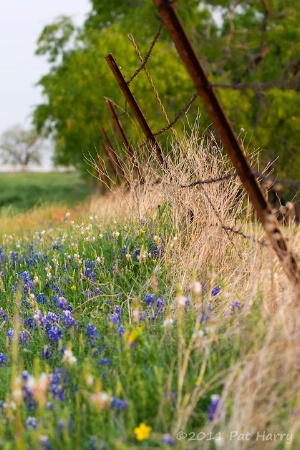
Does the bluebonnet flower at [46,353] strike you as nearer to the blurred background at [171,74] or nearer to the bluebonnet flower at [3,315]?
the bluebonnet flower at [3,315]

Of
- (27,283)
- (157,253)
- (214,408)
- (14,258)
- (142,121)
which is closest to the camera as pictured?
(214,408)

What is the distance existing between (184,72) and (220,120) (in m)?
17.8

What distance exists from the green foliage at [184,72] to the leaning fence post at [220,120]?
14.2 m

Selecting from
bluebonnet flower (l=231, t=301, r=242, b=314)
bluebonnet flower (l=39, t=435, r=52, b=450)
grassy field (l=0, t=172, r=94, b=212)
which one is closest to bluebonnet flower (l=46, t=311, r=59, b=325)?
bluebonnet flower (l=231, t=301, r=242, b=314)

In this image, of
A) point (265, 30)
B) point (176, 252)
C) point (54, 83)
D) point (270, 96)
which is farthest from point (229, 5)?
point (176, 252)

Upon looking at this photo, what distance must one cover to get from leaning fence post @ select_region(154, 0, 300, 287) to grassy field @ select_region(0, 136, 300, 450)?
8.4 inches

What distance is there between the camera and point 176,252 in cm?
604

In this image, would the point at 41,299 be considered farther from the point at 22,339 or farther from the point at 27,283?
the point at 22,339

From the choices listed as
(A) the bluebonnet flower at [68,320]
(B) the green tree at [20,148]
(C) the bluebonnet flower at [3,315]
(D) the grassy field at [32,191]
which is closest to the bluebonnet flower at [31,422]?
(A) the bluebonnet flower at [68,320]

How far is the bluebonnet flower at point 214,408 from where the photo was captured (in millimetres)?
3076

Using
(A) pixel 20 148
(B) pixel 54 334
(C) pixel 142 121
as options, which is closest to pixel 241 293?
(B) pixel 54 334

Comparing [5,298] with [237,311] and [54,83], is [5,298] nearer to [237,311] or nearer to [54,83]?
[237,311]

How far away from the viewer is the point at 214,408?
3135 millimetres

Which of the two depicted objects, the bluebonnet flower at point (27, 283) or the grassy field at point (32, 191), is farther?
the grassy field at point (32, 191)
